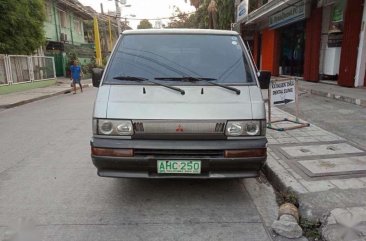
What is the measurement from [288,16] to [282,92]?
34.6ft

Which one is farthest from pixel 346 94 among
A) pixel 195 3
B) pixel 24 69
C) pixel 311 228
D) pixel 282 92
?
pixel 195 3

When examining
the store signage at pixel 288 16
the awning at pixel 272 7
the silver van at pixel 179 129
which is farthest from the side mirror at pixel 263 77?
the store signage at pixel 288 16

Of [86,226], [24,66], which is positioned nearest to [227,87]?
[86,226]

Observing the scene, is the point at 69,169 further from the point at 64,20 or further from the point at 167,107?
the point at 64,20

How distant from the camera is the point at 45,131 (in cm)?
748

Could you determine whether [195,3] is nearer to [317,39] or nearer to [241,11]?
[241,11]

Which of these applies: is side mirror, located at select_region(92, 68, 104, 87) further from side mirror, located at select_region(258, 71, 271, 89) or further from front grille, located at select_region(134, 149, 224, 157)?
side mirror, located at select_region(258, 71, 271, 89)

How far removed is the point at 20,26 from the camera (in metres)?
16.2

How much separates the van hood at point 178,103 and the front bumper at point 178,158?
255mm

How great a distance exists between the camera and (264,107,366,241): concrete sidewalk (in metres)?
3.44

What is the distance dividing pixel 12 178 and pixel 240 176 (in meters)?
3.14

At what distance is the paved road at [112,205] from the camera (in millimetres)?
3125

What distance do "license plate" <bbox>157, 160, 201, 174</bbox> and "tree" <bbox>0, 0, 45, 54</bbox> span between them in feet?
49.6

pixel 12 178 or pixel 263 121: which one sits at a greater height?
pixel 263 121
